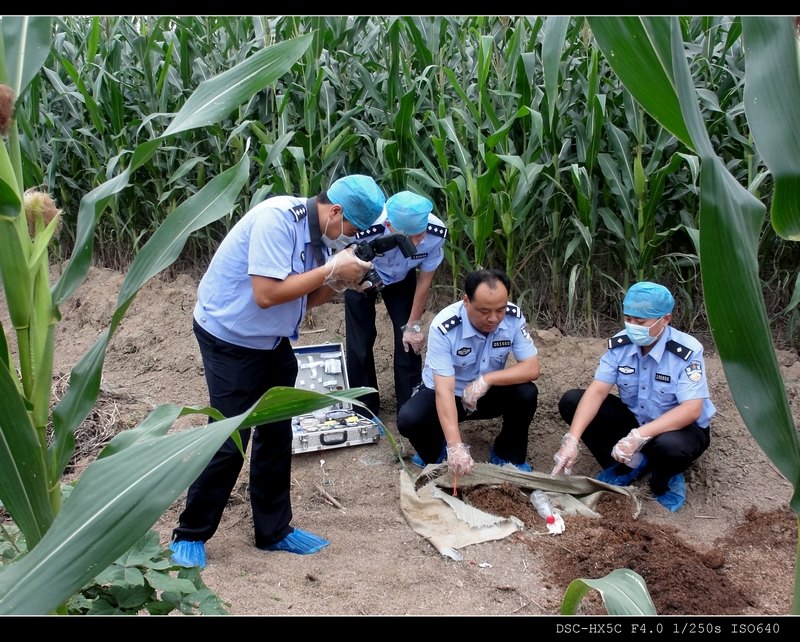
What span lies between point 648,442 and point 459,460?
38.5 inches

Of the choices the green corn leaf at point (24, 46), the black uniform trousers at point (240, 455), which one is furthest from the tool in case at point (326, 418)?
the green corn leaf at point (24, 46)

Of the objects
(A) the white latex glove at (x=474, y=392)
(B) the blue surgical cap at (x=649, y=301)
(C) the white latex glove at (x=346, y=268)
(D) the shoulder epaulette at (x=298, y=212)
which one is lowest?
(A) the white latex glove at (x=474, y=392)

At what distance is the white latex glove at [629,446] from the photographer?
3893 millimetres

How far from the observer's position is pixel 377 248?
3.45 metres

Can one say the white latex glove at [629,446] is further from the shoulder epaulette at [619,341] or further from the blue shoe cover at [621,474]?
the shoulder epaulette at [619,341]

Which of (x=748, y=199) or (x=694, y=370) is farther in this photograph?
(x=694, y=370)

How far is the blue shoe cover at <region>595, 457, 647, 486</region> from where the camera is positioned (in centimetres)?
423

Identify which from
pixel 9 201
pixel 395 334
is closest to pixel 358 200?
pixel 395 334

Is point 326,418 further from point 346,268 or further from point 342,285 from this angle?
point 346,268

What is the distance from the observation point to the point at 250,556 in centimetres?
353

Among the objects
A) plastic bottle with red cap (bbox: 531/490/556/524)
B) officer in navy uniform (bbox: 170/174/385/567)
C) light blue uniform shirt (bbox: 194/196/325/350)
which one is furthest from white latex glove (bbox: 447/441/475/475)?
light blue uniform shirt (bbox: 194/196/325/350)

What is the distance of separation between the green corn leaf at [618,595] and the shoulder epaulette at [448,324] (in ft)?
9.31

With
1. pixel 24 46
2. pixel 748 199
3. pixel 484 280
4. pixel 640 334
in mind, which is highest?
pixel 24 46

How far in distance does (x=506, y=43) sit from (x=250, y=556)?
3776 millimetres
